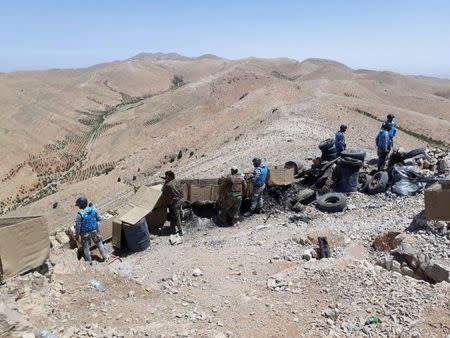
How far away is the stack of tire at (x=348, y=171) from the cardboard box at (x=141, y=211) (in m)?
4.82

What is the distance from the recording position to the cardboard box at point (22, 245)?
812cm

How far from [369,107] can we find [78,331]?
3200 centimetres

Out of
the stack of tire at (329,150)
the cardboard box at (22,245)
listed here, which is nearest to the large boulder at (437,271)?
the stack of tire at (329,150)

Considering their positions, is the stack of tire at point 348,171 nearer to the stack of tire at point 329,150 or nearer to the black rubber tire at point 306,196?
the black rubber tire at point 306,196

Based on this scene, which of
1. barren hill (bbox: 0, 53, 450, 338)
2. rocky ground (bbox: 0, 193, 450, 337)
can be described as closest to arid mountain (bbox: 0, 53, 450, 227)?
barren hill (bbox: 0, 53, 450, 338)

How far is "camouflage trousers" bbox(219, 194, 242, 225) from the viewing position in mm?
12158

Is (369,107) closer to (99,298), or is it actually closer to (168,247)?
(168,247)

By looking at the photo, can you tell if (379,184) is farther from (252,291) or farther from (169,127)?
(169,127)

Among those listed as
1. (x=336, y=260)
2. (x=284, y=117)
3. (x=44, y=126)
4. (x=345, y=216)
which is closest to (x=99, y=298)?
(x=336, y=260)

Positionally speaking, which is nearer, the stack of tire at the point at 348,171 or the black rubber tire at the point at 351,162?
the black rubber tire at the point at 351,162

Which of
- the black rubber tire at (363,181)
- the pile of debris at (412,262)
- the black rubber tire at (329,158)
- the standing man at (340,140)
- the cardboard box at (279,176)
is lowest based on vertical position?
the pile of debris at (412,262)

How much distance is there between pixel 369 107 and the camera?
3562 centimetres

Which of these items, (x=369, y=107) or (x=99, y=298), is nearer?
(x=99, y=298)

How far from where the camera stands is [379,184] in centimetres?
1291
